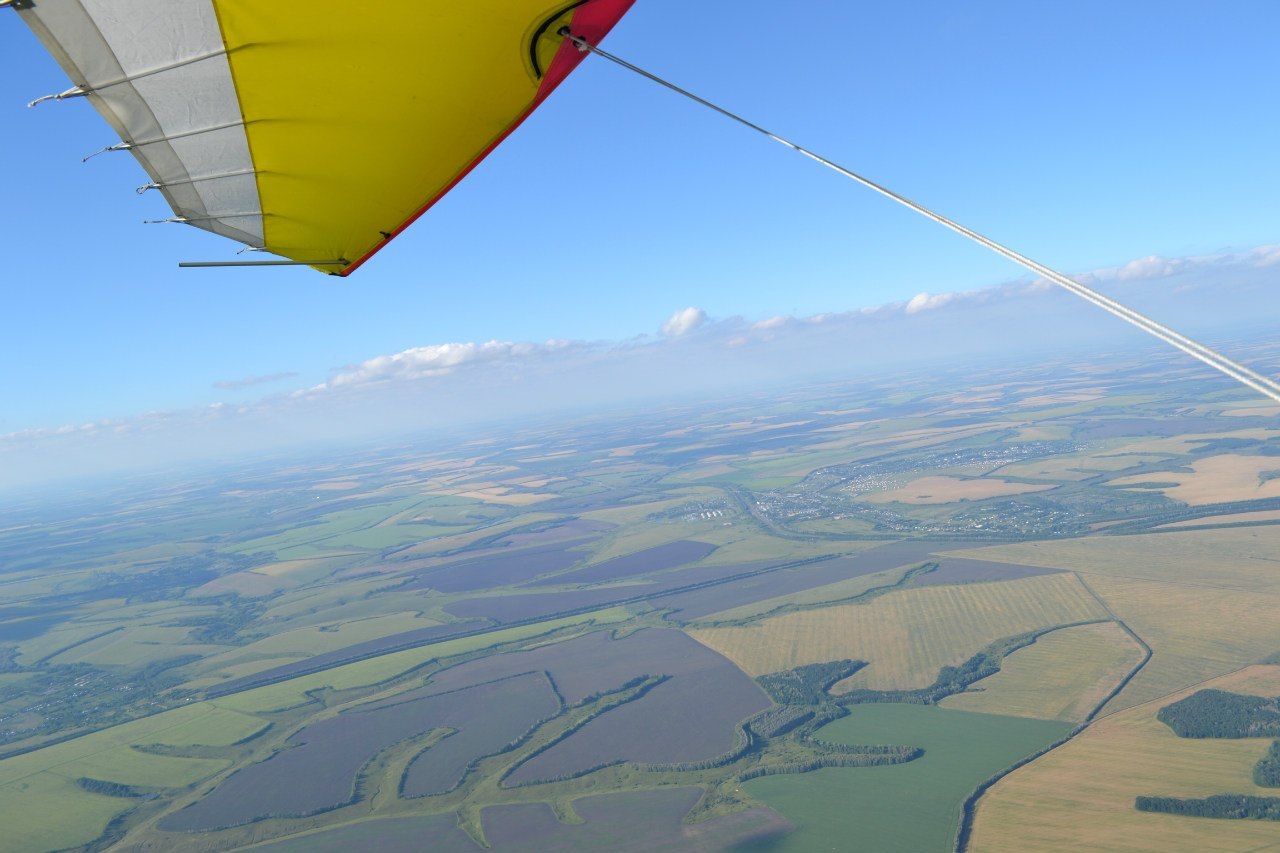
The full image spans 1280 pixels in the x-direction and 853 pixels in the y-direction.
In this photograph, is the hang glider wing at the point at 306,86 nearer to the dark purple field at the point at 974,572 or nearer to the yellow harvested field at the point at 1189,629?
the yellow harvested field at the point at 1189,629

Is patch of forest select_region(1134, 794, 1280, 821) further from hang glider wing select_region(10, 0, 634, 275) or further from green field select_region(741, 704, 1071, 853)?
hang glider wing select_region(10, 0, 634, 275)

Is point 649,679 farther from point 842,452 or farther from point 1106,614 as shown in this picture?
point 842,452

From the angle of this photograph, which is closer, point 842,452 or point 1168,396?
point 842,452

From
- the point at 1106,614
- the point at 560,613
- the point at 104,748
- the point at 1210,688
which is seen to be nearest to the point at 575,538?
the point at 560,613

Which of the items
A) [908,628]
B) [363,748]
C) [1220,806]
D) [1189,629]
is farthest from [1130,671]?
[363,748]

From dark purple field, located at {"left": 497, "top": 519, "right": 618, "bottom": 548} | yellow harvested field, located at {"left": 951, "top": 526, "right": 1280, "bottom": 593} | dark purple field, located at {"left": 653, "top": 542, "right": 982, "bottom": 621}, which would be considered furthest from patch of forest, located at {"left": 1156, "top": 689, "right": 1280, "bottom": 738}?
dark purple field, located at {"left": 497, "top": 519, "right": 618, "bottom": 548}

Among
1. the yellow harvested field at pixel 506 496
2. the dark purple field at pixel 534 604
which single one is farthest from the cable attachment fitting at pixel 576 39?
the yellow harvested field at pixel 506 496
